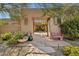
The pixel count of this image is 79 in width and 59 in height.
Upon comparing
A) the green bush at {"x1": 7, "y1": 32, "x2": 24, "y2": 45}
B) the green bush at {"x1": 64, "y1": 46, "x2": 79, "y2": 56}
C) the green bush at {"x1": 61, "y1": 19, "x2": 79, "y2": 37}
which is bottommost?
the green bush at {"x1": 64, "y1": 46, "x2": 79, "y2": 56}

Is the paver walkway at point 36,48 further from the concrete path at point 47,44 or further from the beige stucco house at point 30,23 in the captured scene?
the beige stucco house at point 30,23

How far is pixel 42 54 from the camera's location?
2.95 m

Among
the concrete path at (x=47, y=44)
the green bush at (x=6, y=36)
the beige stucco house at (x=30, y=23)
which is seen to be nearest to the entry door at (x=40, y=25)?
the beige stucco house at (x=30, y=23)

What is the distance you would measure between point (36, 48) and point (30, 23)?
388mm

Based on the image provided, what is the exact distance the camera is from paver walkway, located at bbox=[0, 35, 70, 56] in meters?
2.91

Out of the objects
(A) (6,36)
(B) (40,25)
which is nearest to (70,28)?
(B) (40,25)

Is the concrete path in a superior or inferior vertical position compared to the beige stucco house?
inferior

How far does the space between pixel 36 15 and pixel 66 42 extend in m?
0.61

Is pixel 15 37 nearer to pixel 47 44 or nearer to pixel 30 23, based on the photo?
pixel 30 23

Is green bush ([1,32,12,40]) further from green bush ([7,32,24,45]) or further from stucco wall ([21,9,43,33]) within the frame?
stucco wall ([21,9,43,33])

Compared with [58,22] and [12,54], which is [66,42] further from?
[12,54]

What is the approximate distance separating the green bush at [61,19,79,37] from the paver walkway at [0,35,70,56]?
0.16m

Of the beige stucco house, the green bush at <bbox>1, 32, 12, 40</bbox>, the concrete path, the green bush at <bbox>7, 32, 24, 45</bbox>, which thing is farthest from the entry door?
the green bush at <bbox>1, 32, 12, 40</bbox>

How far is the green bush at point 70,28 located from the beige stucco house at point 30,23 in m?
0.09
